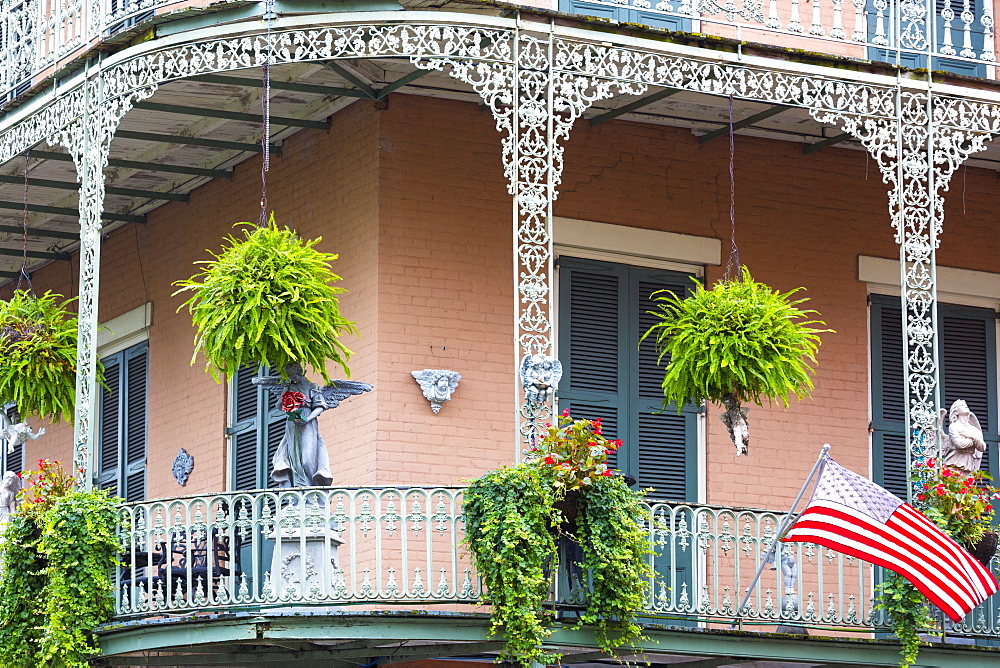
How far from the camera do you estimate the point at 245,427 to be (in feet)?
55.1

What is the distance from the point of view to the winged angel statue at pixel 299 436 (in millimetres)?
14180

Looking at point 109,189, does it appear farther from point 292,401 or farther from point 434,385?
point 292,401

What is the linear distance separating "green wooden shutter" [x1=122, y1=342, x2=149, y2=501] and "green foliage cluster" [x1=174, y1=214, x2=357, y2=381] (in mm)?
4201

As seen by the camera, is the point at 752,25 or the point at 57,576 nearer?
the point at 57,576

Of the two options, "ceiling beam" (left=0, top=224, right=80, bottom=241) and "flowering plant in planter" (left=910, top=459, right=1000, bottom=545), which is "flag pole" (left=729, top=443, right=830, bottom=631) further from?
"ceiling beam" (left=0, top=224, right=80, bottom=241)

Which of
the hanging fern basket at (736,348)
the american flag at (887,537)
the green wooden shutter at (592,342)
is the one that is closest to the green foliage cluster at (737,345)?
the hanging fern basket at (736,348)

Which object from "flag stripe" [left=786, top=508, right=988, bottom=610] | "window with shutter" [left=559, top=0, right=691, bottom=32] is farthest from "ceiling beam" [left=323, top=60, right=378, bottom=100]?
"flag stripe" [left=786, top=508, right=988, bottom=610]

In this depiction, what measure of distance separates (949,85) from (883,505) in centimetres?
349

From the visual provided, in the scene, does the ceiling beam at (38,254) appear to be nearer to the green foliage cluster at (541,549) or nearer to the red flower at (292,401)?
Result: the red flower at (292,401)

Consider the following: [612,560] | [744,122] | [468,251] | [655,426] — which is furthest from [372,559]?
[744,122]

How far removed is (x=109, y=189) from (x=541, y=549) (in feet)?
20.5

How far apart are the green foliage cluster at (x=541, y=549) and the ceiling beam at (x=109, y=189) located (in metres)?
5.24

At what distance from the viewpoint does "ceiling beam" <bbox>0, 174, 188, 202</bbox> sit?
1750 cm

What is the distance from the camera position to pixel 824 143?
17.0 m
